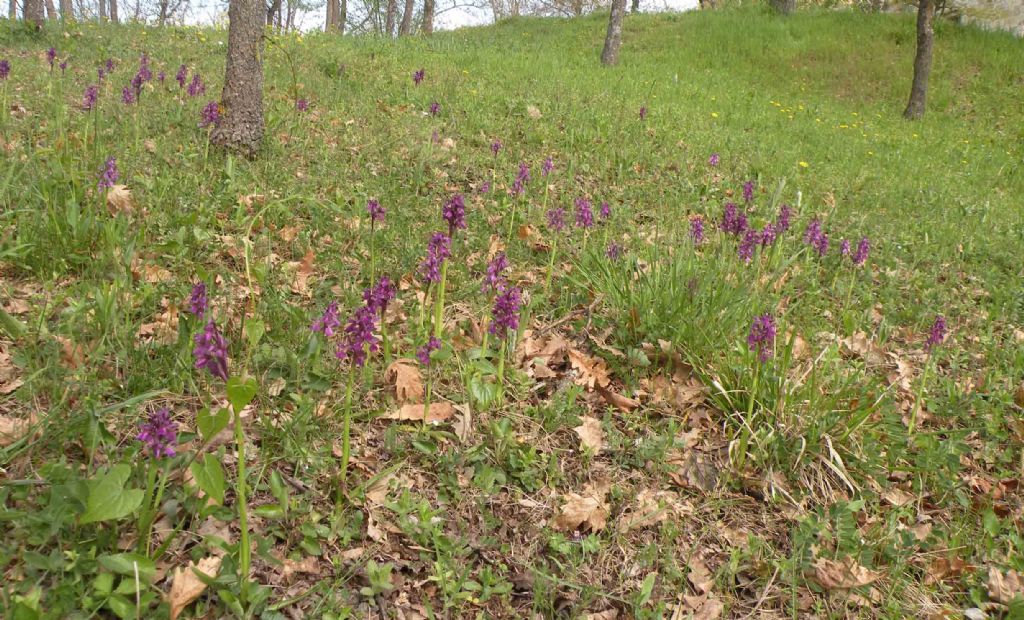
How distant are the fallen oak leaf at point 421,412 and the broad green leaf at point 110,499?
107cm

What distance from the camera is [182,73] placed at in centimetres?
544

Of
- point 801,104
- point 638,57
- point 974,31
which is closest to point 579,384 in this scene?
point 801,104

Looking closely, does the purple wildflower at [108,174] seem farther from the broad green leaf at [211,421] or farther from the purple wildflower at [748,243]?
the purple wildflower at [748,243]

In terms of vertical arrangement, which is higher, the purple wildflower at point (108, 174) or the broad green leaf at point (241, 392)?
the purple wildflower at point (108, 174)

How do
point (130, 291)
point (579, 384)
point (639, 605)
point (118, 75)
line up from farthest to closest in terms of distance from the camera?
point (118, 75) → point (579, 384) → point (130, 291) → point (639, 605)

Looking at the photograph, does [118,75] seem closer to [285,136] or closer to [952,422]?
[285,136]

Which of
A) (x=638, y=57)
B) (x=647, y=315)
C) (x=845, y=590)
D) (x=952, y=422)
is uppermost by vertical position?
(x=638, y=57)

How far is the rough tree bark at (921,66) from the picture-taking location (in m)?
11.4

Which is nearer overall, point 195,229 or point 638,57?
point 195,229

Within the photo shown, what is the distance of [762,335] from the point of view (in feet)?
8.57

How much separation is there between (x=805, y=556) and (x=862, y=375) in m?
1.41

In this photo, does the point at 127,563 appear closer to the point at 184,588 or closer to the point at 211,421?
the point at 184,588

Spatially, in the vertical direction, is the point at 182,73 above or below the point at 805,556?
above

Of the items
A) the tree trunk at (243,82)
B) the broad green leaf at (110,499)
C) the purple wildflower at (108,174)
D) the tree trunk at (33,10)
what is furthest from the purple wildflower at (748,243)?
the tree trunk at (33,10)
